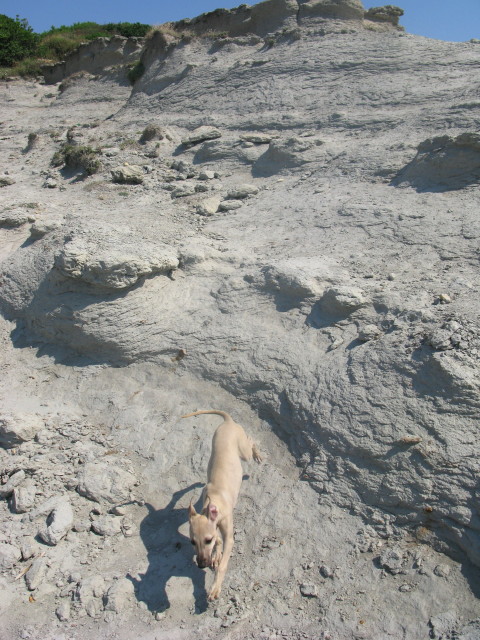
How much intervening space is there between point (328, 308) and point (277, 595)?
3.88m

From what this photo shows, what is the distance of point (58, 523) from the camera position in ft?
18.4

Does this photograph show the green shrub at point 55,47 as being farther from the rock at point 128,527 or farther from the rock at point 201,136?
the rock at point 128,527

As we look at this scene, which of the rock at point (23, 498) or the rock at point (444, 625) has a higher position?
Answer: the rock at point (444, 625)

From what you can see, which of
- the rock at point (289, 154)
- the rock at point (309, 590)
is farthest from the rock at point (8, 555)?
the rock at point (289, 154)

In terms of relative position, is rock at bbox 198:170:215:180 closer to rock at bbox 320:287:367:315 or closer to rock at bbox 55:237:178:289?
rock at bbox 55:237:178:289

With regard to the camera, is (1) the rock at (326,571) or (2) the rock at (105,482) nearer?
(1) the rock at (326,571)

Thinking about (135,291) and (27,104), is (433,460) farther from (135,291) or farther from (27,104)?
(27,104)

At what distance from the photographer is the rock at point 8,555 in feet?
17.2

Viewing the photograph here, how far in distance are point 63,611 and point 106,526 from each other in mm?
999

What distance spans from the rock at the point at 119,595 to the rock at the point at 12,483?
2001 millimetres

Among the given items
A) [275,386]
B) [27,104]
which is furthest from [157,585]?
[27,104]

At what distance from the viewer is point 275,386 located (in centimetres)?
655

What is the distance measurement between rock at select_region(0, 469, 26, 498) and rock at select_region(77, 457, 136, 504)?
75cm

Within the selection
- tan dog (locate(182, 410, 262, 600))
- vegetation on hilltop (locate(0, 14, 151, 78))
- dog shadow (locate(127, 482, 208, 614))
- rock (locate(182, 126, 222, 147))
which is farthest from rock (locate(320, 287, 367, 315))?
vegetation on hilltop (locate(0, 14, 151, 78))
